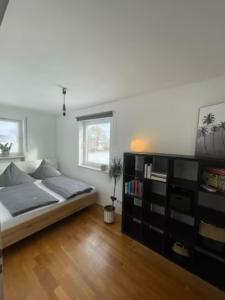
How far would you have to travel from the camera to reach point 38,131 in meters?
3.93

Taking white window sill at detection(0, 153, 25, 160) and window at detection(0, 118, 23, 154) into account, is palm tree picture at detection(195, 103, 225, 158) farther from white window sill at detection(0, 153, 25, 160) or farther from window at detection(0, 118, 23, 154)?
window at detection(0, 118, 23, 154)

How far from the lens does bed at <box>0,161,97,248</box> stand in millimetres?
1828

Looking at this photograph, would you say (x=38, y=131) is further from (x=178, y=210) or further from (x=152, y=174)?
(x=178, y=210)

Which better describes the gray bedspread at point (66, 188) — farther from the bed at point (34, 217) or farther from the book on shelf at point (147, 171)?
the book on shelf at point (147, 171)

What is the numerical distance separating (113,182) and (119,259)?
132cm

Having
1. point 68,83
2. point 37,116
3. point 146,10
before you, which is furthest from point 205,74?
point 37,116

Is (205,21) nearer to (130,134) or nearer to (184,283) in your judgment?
(130,134)

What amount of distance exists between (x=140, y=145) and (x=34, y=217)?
1.93 m

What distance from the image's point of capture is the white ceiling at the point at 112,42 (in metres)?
0.88

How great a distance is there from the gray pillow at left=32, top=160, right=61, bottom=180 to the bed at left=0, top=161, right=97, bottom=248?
2.57ft

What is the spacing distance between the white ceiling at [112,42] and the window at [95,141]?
3.90ft

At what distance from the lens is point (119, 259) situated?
1.80 meters

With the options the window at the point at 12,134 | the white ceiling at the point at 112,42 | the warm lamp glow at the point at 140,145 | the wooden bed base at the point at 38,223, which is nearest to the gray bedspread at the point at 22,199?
the wooden bed base at the point at 38,223

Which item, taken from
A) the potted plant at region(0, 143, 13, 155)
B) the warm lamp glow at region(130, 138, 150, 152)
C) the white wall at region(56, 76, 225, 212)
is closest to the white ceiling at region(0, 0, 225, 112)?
the white wall at region(56, 76, 225, 212)
